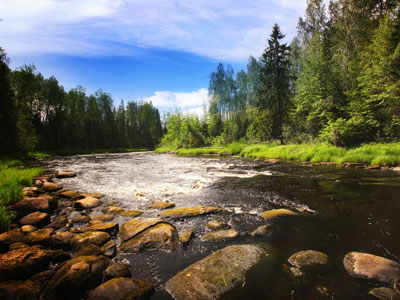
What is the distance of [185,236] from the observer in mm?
4137

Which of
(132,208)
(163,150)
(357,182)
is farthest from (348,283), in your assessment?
(163,150)

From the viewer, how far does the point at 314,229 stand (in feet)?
14.4

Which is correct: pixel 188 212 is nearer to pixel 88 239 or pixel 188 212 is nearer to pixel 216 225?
pixel 216 225

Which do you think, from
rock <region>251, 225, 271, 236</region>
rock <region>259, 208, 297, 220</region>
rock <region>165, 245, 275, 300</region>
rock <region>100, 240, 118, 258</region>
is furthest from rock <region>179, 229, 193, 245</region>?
rock <region>259, 208, 297, 220</region>

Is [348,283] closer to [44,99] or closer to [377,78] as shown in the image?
[377,78]

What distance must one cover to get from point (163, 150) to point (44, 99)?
110 feet

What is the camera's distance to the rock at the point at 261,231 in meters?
4.23

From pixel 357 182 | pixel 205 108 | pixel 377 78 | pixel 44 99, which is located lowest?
pixel 357 182

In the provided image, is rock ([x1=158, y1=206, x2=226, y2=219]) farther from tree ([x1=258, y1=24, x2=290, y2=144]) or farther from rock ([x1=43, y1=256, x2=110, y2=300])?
tree ([x1=258, y1=24, x2=290, y2=144])

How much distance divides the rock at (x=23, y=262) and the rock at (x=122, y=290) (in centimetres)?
126

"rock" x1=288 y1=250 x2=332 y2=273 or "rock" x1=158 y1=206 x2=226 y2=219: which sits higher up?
"rock" x1=158 y1=206 x2=226 y2=219

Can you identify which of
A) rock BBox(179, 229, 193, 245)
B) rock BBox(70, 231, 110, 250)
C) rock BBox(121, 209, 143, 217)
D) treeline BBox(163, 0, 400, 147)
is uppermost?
treeline BBox(163, 0, 400, 147)

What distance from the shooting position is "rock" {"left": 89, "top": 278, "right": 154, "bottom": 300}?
8.07 feet

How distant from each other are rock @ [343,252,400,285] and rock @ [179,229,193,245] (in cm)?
288
